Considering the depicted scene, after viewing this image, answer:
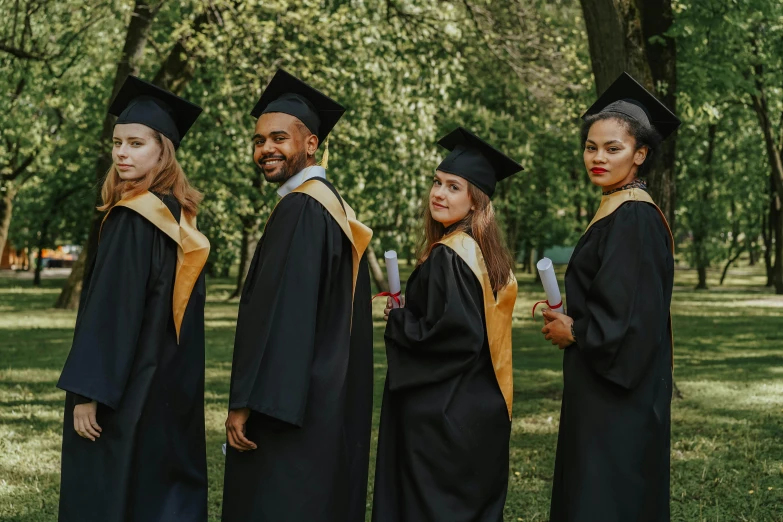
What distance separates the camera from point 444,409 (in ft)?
14.3

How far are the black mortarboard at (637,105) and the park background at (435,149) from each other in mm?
1097

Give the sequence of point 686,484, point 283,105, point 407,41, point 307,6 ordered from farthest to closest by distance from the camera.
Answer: point 407,41, point 307,6, point 686,484, point 283,105

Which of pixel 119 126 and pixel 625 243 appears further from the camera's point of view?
pixel 119 126

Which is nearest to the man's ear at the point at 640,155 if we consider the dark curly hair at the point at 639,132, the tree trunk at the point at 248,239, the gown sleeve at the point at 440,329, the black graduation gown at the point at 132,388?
the dark curly hair at the point at 639,132

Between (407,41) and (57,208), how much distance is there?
18545mm

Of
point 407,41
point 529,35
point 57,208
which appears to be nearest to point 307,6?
point 407,41

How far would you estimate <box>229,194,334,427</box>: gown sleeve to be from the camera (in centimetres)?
388

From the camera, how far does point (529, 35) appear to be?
15789mm

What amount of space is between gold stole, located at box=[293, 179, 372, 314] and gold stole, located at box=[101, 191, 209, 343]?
55 centimetres

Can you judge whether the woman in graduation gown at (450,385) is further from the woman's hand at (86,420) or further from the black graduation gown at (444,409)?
the woman's hand at (86,420)

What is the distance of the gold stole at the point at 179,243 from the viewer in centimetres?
424

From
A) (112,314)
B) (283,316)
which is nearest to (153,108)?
(112,314)

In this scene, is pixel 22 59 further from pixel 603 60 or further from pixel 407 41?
pixel 603 60

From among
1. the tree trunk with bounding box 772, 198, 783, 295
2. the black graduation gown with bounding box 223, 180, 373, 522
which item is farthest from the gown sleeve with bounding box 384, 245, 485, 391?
the tree trunk with bounding box 772, 198, 783, 295
